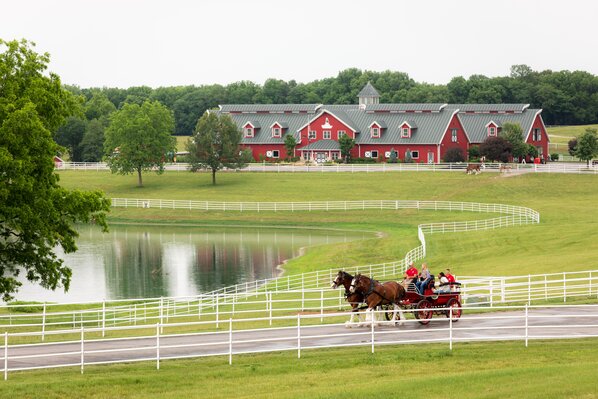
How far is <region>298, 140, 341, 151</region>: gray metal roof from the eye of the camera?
415 feet

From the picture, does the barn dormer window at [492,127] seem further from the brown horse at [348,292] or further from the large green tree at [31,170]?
the brown horse at [348,292]

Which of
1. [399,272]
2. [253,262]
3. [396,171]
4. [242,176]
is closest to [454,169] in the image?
[396,171]

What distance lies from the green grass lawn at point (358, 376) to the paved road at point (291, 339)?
20.4 inches

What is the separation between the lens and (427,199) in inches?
3831

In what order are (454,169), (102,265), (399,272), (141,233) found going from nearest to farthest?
1. (399,272)
2. (102,265)
3. (141,233)
4. (454,169)

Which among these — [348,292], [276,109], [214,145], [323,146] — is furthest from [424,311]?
[276,109]

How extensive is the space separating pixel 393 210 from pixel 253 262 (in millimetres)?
26867

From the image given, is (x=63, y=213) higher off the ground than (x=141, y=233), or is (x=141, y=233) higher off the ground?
(x=63, y=213)

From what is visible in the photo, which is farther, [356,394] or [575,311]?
[575,311]

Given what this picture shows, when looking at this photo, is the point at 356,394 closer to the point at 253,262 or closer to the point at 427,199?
the point at 253,262

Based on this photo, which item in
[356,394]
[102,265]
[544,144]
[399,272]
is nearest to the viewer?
[356,394]

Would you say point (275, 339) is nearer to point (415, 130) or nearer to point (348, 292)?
point (348, 292)

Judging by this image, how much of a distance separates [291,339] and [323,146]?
319 feet

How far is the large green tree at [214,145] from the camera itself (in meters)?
112
